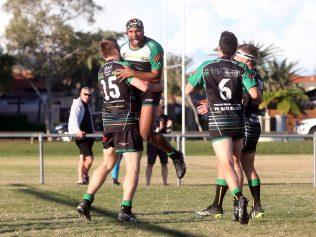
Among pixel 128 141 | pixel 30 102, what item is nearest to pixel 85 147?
pixel 128 141

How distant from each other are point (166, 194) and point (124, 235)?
17.7 ft

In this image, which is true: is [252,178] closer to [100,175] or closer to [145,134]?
[145,134]

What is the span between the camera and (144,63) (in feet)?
29.3

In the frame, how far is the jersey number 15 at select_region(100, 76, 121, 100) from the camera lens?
883 centimetres

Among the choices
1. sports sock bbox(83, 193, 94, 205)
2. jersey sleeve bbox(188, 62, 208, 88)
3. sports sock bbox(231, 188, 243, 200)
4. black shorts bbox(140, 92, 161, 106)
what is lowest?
sports sock bbox(83, 193, 94, 205)

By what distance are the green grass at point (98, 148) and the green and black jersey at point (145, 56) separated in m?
29.2

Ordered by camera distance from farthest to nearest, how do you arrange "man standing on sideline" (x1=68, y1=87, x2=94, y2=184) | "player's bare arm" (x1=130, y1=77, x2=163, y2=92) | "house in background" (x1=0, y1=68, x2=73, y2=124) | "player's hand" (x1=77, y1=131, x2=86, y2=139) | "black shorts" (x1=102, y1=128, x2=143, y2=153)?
"house in background" (x1=0, y1=68, x2=73, y2=124) < "man standing on sideline" (x1=68, y1=87, x2=94, y2=184) < "player's hand" (x1=77, y1=131, x2=86, y2=139) < "black shorts" (x1=102, y1=128, x2=143, y2=153) < "player's bare arm" (x1=130, y1=77, x2=163, y2=92)

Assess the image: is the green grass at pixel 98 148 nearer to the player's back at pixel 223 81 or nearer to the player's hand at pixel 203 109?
the player's hand at pixel 203 109

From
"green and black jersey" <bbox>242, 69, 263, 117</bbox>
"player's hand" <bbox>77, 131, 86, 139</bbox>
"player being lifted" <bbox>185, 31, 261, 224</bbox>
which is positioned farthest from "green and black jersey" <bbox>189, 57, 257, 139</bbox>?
"player's hand" <bbox>77, 131, 86, 139</bbox>

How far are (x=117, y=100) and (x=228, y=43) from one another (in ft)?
4.49

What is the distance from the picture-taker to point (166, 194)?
44.4ft

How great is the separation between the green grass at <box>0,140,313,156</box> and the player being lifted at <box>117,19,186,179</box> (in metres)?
29.3

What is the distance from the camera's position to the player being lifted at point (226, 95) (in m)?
8.79

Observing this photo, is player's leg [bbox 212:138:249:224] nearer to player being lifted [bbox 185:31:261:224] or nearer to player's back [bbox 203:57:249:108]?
player being lifted [bbox 185:31:261:224]
